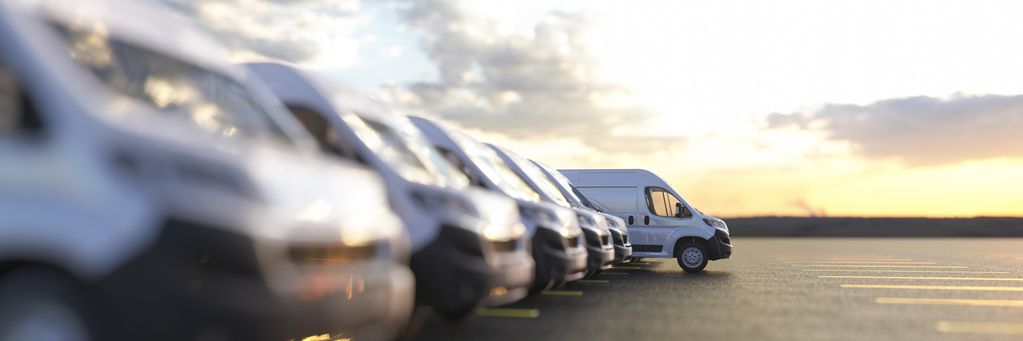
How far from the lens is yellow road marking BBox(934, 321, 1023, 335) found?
7998 mm

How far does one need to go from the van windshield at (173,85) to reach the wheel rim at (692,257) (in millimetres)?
12713

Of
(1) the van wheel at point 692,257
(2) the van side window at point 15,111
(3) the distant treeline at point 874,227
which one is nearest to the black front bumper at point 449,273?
(2) the van side window at point 15,111

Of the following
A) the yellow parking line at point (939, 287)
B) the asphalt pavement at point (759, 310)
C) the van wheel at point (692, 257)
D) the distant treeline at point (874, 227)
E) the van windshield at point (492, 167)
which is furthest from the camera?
the distant treeline at point (874, 227)

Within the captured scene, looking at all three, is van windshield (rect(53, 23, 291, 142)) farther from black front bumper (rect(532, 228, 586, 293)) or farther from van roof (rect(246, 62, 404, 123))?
black front bumper (rect(532, 228, 586, 293))

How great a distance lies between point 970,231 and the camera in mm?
72438

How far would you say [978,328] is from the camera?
8227 mm

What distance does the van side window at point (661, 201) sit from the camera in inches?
714

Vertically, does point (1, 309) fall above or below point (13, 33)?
below

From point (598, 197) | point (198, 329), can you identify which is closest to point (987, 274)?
point (598, 197)

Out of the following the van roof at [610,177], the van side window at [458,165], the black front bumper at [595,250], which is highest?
the van roof at [610,177]

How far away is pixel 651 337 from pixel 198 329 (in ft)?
14.1

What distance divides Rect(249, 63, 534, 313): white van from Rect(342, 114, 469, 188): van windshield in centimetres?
1

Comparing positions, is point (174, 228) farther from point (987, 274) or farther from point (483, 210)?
point (987, 274)

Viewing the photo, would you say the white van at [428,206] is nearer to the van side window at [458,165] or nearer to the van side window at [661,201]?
the van side window at [458,165]
